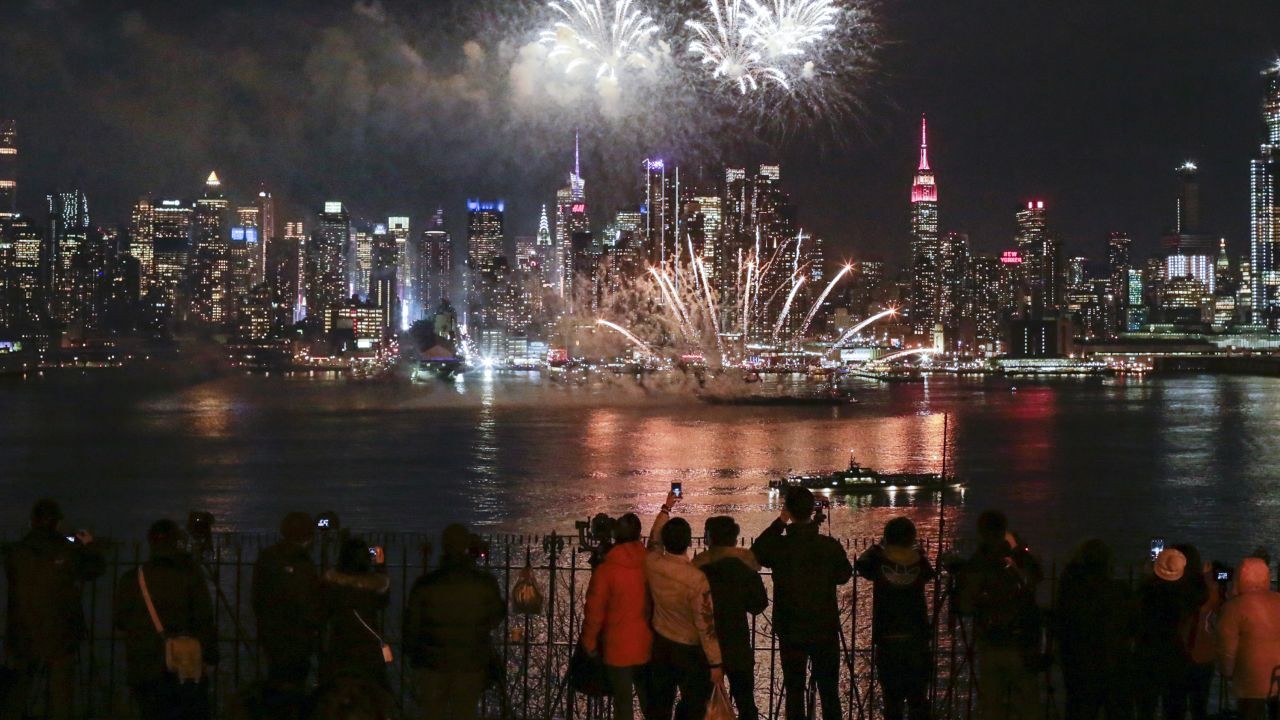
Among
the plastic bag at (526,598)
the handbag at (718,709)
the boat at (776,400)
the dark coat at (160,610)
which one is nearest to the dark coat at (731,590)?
the handbag at (718,709)

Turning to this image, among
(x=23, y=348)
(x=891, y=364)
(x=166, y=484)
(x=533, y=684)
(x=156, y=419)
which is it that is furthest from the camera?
(x=891, y=364)

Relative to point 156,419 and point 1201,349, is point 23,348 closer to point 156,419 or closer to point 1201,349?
point 156,419

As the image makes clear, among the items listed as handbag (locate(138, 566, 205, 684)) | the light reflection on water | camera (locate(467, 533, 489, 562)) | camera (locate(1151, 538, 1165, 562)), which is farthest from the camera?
the light reflection on water

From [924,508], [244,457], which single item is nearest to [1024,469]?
[924,508]

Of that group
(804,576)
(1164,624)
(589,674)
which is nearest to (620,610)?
(589,674)

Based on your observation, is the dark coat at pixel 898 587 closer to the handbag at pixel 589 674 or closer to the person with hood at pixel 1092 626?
the person with hood at pixel 1092 626

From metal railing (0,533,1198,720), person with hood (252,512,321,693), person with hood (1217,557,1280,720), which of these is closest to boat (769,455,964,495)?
metal railing (0,533,1198,720)

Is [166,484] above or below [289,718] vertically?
below

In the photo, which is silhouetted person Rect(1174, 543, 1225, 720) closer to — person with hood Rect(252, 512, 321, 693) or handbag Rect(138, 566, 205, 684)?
person with hood Rect(252, 512, 321, 693)
